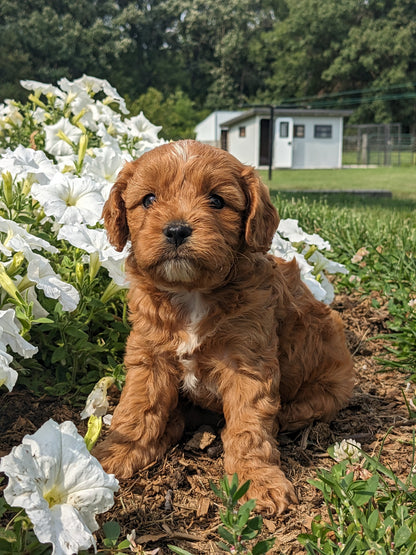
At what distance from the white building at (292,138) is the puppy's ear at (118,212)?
38728 millimetres

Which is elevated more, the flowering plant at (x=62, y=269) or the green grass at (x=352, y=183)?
the flowering plant at (x=62, y=269)

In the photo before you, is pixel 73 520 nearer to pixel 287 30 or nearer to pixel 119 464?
pixel 119 464

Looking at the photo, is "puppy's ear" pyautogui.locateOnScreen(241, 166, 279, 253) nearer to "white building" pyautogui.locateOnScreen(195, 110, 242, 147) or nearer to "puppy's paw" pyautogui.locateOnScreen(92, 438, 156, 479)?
"puppy's paw" pyautogui.locateOnScreen(92, 438, 156, 479)

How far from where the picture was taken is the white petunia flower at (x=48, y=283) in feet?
8.70

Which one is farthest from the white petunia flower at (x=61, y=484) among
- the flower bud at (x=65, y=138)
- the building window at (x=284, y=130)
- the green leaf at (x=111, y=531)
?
the building window at (x=284, y=130)

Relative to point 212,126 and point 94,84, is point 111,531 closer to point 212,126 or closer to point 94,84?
point 94,84

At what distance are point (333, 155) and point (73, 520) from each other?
47.1 meters

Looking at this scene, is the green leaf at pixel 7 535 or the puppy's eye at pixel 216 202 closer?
the green leaf at pixel 7 535

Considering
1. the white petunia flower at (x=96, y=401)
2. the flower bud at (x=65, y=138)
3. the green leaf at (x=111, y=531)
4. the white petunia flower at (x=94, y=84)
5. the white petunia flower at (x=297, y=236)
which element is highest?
the white petunia flower at (x=94, y=84)

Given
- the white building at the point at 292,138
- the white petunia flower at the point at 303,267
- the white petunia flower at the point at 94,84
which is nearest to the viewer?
the white petunia flower at the point at 303,267

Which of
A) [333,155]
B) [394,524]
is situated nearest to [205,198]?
[394,524]

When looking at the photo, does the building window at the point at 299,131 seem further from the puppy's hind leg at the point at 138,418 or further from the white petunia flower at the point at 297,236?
the puppy's hind leg at the point at 138,418

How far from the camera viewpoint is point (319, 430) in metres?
3.14

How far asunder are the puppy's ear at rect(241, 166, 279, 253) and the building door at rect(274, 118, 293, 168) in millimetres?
42683
